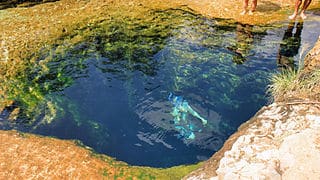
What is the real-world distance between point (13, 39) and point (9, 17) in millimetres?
2086

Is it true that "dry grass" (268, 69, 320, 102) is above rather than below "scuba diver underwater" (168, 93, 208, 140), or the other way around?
above

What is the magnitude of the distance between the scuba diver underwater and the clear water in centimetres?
6

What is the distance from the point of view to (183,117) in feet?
21.6

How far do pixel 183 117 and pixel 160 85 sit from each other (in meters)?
1.29

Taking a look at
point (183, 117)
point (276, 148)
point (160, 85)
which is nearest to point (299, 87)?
point (276, 148)

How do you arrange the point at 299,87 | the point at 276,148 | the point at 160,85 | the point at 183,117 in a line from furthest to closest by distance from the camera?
1. the point at 160,85
2. the point at 183,117
3. the point at 299,87
4. the point at 276,148

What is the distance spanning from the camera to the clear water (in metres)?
6.15

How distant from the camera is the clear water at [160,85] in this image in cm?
615

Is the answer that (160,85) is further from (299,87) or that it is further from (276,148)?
(276,148)

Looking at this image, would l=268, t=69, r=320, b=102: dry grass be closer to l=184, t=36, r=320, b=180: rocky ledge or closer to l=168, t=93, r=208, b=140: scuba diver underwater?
l=184, t=36, r=320, b=180: rocky ledge

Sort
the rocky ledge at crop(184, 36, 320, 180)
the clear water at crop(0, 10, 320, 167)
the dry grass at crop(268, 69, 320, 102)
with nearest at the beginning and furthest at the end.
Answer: the rocky ledge at crop(184, 36, 320, 180), the dry grass at crop(268, 69, 320, 102), the clear water at crop(0, 10, 320, 167)

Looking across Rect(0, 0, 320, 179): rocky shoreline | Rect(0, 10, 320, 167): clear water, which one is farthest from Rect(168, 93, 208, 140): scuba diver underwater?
Rect(0, 0, 320, 179): rocky shoreline

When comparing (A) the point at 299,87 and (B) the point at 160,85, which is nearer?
(A) the point at 299,87

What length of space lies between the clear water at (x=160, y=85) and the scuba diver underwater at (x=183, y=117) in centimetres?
6
